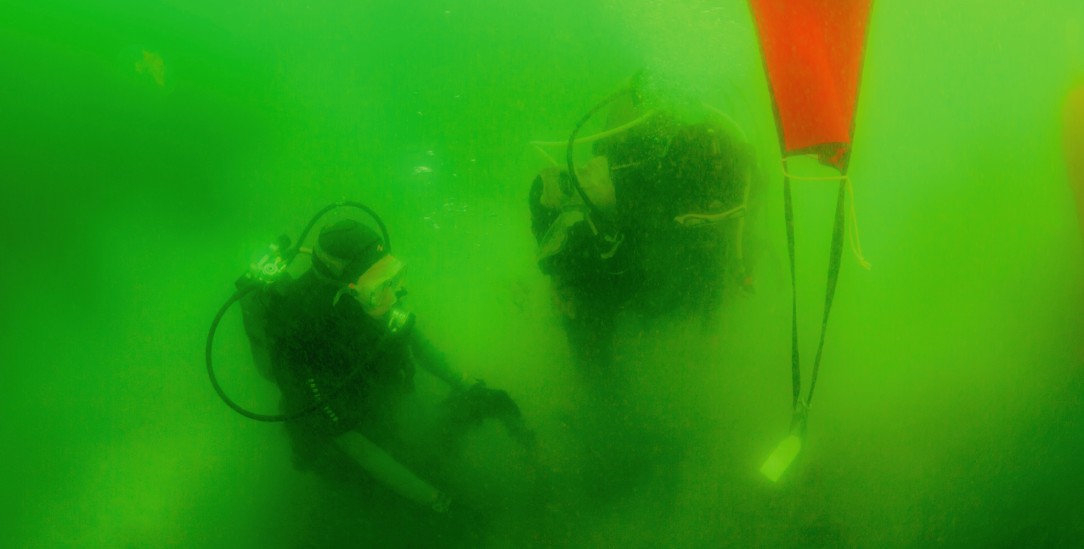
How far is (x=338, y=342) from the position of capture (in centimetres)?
135

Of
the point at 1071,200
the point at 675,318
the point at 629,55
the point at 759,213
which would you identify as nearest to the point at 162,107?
the point at 629,55

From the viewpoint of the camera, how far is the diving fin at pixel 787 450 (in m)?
1.50

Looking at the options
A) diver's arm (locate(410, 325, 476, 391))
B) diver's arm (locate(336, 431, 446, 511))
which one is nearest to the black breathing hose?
Answer: diver's arm (locate(410, 325, 476, 391))

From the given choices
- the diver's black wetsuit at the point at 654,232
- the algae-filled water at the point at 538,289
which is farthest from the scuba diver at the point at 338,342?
the diver's black wetsuit at the point at 654,232

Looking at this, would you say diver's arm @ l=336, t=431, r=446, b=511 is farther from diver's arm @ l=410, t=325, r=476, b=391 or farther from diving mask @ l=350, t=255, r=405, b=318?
diving mask @ l=350, t=255, r=405, b=318

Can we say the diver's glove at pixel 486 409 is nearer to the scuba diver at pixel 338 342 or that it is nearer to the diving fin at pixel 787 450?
the scuba diver at pixel 338 342

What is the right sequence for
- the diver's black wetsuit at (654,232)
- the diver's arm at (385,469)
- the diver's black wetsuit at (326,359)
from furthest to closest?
the diver's arm at (385,469)
the diver's black wetsuit at (654,232)
the diver's black wetsuit at (326,359)

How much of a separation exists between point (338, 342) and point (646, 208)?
106 cm

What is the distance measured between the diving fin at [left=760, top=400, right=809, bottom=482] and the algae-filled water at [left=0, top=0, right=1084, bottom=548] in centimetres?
35

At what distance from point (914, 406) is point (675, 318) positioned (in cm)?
105

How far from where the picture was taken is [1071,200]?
205 centimetres

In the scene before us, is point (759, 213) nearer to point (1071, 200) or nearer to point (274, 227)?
point (1071, 200)

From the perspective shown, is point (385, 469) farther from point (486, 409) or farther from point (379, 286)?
point (379, 286)

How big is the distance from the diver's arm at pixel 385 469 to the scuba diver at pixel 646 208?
0.88 metres
